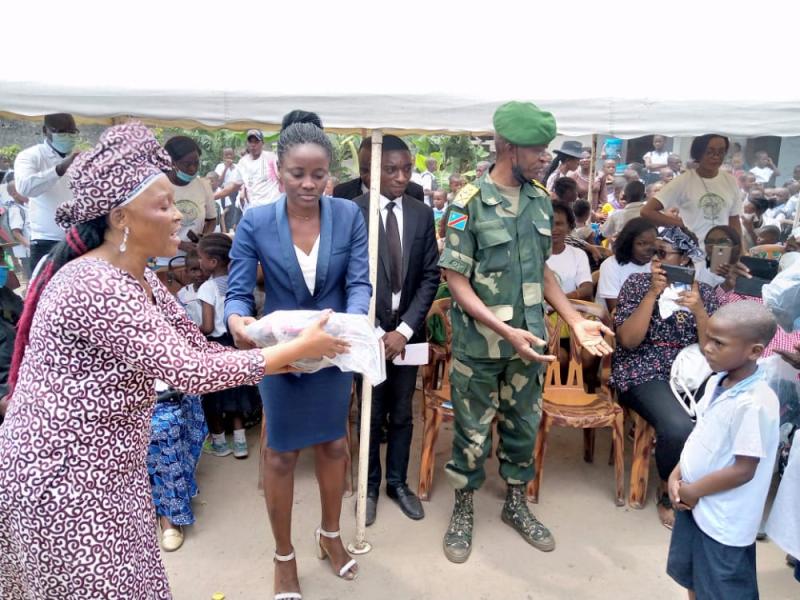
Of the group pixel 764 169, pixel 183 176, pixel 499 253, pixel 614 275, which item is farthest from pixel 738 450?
pixel 764 169

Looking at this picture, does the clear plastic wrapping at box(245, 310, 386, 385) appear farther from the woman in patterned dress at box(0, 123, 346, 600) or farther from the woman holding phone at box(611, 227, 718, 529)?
the woman holding phone at box(611, 227, 718, 529)

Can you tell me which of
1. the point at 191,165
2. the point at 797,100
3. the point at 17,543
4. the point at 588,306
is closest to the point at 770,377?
the point at 588,306

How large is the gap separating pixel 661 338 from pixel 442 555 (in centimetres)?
175

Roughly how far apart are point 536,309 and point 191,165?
321 cm

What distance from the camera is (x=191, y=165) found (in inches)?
187

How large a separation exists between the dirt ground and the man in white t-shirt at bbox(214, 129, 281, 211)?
5984 mm

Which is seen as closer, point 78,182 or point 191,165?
point 78,182

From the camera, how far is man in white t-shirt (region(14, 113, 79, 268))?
4035 mm

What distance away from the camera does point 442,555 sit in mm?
3010

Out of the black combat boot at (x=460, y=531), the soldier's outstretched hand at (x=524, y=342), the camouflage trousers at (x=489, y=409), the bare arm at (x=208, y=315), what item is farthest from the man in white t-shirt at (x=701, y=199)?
the bare arm at (x=208, y=315)

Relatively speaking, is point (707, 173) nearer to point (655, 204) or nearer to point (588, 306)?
point (655, 204)

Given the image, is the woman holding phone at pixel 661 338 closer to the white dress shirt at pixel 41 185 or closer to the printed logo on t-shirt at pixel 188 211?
the printed logo on t-shirt at pixel 188 211

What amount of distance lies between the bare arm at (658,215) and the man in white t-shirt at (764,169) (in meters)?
10.1

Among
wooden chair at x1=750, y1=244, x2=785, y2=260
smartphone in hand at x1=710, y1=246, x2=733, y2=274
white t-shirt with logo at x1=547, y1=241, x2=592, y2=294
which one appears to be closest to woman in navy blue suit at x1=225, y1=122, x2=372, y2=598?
white t-shirt with logo at x1=547, y1=241, x2=592, y2=294
